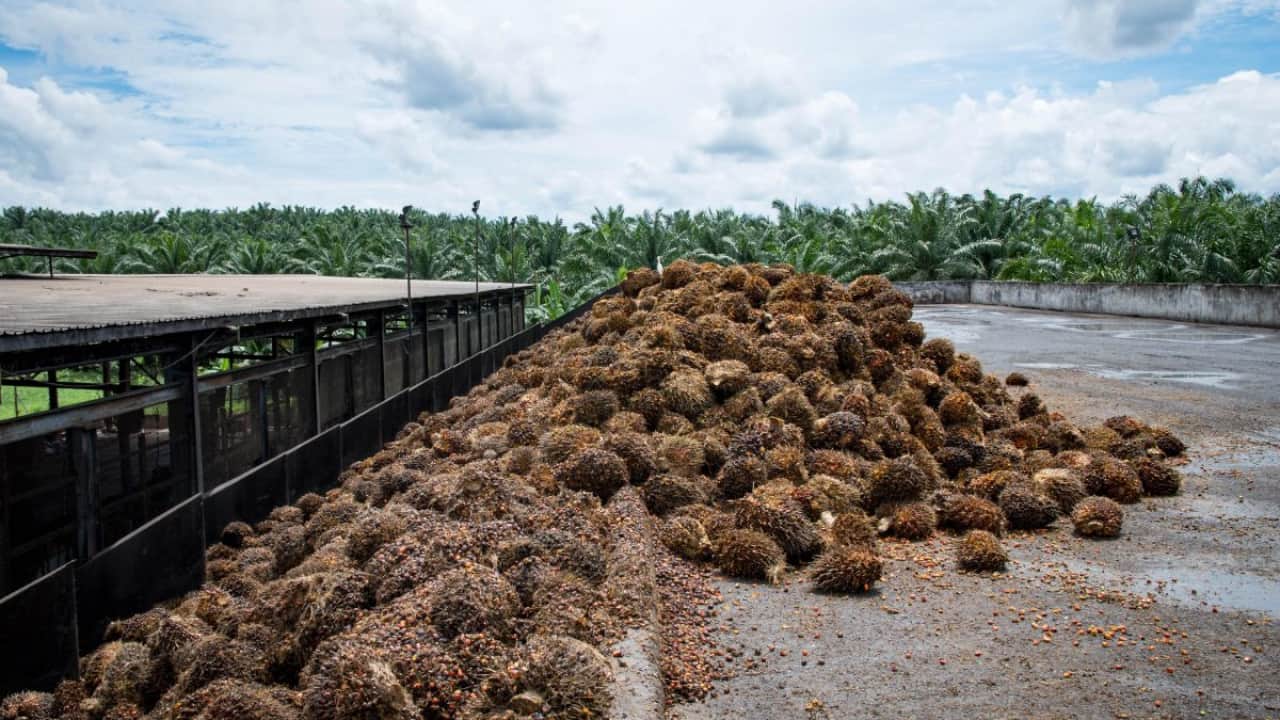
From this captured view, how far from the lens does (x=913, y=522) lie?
800cm

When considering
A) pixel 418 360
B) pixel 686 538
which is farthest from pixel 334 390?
pixel 686 538

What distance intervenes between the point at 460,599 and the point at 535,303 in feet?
114

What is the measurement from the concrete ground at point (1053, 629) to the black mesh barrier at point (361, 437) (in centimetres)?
721

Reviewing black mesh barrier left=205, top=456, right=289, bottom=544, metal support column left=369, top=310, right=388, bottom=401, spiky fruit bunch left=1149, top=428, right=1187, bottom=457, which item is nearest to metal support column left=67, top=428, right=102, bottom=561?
black mesh barrier left=205, top=456, right=289, bottom=544

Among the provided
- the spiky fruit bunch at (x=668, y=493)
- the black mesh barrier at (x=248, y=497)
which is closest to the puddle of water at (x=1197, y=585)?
the spiky fruit bunch at (x=668, y=493)

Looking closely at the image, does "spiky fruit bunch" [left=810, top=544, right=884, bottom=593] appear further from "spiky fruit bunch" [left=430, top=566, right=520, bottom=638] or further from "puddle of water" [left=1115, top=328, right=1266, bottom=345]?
"puddle of water" [left=1115, top=328, right=1266, bottom=345]

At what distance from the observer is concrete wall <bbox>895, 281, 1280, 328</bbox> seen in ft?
83.6

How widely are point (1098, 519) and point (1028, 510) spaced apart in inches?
22.7

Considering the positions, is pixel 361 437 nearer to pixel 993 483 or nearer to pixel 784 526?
pixel 784 526

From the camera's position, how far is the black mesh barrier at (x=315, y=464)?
34.8 feet

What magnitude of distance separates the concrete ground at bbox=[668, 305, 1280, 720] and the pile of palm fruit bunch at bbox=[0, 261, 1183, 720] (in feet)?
1.22

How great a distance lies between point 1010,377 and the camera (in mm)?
15328

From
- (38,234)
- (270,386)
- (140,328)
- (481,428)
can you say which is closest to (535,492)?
(481,428)

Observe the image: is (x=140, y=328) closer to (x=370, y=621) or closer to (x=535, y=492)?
(x=535, y=492)
